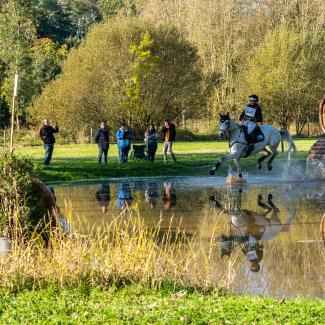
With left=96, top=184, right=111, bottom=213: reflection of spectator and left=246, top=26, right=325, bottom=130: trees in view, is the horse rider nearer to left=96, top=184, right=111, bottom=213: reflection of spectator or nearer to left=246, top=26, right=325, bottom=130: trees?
left=96, top=184, right=111, bottom=213: reflection of spectator

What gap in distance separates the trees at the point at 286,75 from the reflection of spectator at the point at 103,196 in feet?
144

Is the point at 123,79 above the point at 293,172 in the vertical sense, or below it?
above

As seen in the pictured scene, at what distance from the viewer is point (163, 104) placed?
200 feet

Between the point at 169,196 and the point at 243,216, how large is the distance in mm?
4577

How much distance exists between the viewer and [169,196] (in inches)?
794

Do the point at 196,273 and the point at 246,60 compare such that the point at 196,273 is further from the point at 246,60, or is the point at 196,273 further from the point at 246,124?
the point at 246,60

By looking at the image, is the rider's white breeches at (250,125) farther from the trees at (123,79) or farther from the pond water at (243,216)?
the trees at (123,79)

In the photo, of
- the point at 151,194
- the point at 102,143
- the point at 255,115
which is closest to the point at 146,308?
the point at 151,194

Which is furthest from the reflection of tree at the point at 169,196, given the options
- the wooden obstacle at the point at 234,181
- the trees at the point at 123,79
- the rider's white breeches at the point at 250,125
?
the trees at the point at 123,79

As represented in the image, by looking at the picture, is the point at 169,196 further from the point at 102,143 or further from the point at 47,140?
the point at 102,143

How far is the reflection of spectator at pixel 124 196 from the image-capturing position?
18203 millimetres

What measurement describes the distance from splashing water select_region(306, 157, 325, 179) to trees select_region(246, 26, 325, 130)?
40.5 meters

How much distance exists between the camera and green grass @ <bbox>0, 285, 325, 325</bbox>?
23.3 ft

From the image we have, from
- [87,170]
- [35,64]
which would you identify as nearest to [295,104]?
[35,64]
